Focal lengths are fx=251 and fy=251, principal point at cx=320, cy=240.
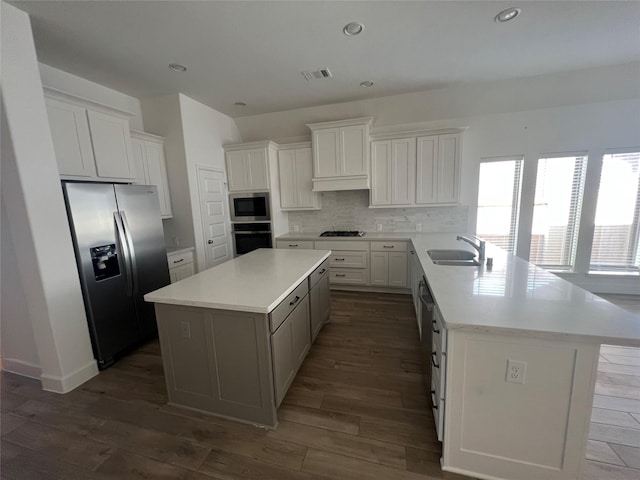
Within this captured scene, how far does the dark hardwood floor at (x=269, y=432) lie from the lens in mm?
1422

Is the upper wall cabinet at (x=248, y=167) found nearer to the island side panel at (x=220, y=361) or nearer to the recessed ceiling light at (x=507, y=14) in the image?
the island side panel at (x=220, y=361)

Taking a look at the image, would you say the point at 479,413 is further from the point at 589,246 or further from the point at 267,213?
the point at 589,246

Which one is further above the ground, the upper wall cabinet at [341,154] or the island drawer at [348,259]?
the upper wall cabinet at [341,154]

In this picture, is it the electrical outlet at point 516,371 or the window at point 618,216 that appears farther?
the window at point 618,216

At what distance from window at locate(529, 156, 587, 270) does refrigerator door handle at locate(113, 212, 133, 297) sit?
5296mm

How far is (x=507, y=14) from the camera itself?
6.78 feet

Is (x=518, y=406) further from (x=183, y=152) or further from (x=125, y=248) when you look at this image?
(x=183, y=152)

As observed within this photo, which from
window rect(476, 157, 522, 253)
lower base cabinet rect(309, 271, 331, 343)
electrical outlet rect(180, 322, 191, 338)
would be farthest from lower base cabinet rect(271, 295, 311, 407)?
window rect(476, 157, 522, 253)

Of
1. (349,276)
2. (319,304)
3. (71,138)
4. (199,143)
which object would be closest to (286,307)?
(319,304)

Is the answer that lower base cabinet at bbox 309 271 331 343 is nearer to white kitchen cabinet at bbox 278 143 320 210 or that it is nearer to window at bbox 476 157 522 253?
white kitchen cabinet at bbox 278 143 320 210

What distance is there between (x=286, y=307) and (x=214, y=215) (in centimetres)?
276

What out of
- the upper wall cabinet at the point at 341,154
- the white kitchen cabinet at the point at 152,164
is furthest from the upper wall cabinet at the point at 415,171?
the white kitchen cabinet at the point at 152,164

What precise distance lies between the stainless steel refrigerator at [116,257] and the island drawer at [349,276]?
240cm

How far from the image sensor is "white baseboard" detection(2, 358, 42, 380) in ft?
7.37
